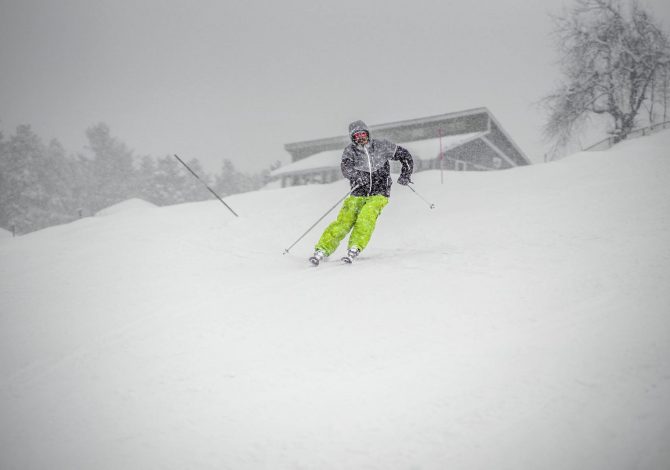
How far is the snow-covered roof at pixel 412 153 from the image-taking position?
67.5 ft

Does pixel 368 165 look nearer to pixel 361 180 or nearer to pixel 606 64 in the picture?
pixel 361 180

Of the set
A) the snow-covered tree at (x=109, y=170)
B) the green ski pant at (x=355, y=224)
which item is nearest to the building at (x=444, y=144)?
the green ski pant at (x=355, y=224)

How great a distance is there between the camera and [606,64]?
18.9 metres

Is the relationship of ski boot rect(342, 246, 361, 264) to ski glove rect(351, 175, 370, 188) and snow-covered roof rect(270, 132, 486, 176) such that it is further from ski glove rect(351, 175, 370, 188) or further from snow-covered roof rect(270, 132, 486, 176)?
snow-covered roof rect(270, 132, 486, 176)

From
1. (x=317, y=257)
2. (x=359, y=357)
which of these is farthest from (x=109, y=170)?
(x=359, y=357)

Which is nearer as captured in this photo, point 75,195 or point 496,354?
point 496,354

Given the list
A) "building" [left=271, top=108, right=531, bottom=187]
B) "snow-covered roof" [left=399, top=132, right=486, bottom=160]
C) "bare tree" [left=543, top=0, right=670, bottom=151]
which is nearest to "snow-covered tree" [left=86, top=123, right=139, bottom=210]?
"building" [left=271, top=108, right=531, bottom=187]

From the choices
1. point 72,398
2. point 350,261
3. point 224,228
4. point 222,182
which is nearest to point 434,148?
point 224,228

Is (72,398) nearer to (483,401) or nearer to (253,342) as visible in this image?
(253,342)

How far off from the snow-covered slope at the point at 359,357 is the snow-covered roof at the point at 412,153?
15928 mm

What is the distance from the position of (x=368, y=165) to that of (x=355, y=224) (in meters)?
Answer: 0.92

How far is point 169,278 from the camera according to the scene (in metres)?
4.52

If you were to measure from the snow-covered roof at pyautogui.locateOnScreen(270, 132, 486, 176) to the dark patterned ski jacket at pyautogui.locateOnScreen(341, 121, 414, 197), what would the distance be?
50.1ft

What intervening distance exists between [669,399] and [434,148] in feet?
67.2
